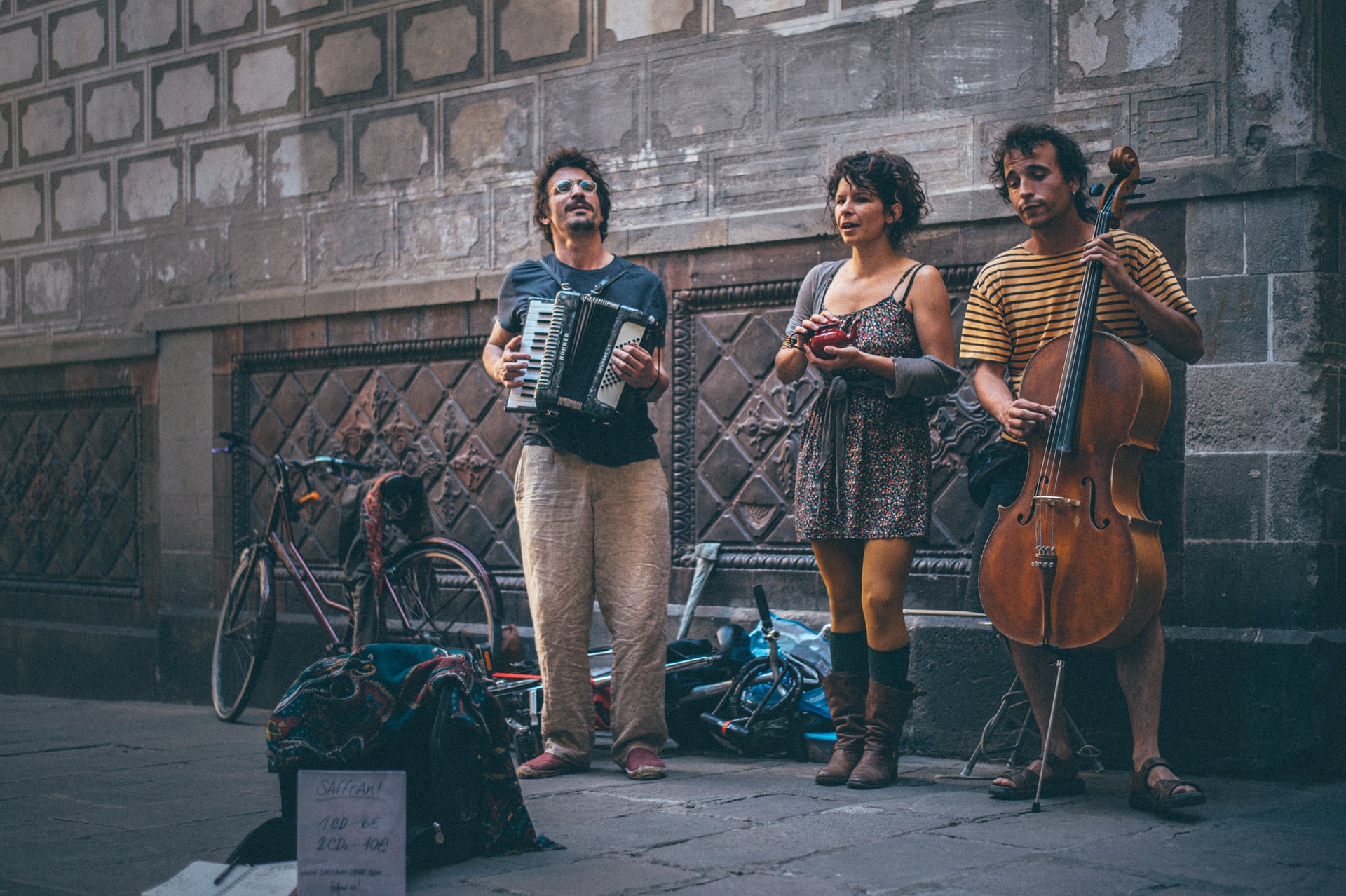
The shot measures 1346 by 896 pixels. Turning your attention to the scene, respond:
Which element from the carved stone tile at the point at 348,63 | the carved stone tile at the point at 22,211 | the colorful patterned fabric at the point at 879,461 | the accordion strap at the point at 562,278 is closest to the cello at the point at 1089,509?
the colorful patterned fabric at the point at 879,461

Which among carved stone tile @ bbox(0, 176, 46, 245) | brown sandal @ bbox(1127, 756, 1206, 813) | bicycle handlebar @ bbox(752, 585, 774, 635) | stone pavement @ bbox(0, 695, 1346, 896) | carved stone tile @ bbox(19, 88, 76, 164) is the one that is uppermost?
carved stone tile @ bbox(19, 88, 76, 164)

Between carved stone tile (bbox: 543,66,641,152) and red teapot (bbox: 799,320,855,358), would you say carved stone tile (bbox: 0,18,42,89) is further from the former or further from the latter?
red teapot (bbox: 799,320,855,358)

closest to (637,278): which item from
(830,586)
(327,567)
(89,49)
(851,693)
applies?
(830,586)

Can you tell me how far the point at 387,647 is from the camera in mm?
3719

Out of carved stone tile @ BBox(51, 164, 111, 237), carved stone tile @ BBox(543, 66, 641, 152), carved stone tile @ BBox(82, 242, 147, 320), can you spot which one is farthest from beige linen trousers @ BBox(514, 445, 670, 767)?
carved stone tile @ BBox(51, 164, 111, 237)

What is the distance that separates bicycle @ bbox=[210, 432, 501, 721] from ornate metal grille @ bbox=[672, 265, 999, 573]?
1018 mm

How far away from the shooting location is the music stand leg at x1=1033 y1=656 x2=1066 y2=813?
410cm

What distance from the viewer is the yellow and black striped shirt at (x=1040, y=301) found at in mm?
4352

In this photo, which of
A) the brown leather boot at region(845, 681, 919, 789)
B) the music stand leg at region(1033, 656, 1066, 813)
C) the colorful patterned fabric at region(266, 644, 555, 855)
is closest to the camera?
the colorful patterned fabric at region(266, 644, 555, 855)

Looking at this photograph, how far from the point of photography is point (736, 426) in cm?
632

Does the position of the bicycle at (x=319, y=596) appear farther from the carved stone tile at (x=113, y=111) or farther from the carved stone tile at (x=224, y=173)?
the carved stone tile at (x=113, y=111)

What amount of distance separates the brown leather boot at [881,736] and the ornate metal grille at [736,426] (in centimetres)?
152

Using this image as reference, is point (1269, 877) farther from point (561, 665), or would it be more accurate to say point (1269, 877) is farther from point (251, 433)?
point (251, 433)

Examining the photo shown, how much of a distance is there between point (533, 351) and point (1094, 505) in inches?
76.7
